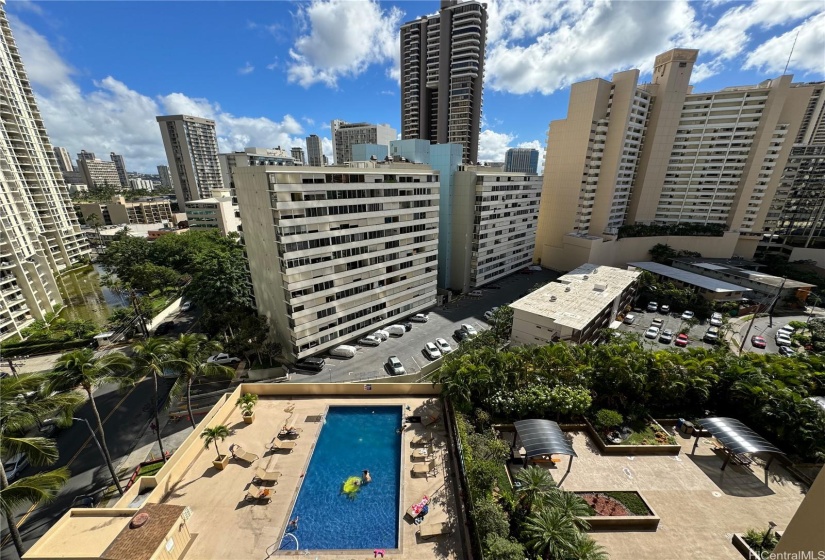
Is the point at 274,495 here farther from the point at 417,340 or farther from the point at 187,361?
the point at 417,340

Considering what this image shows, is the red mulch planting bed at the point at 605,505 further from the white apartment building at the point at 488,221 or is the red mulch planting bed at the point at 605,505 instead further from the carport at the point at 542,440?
the white apartment building at the point at 488,221

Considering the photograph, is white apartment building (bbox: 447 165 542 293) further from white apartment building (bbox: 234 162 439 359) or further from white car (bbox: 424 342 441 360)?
white car (bbox: 424 342 441 360)

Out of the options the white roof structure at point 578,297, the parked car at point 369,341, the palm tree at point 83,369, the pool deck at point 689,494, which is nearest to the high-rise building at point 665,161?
the white roof structure at point 578,297

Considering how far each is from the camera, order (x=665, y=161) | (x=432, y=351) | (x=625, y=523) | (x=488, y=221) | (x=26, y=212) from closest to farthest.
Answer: (x=625, y=523) → (x=432, y=351) → (x=488, y=221) → (x=26, y=212) → (x=665, y=161)

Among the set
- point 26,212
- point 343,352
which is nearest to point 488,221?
point 343,352

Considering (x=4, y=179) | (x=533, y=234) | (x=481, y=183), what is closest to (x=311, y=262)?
(x=481, y=183)

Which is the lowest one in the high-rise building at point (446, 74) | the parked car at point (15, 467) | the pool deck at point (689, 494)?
the parked car at point (15, 467)

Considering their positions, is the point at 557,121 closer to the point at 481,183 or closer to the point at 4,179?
the point at 481,183
